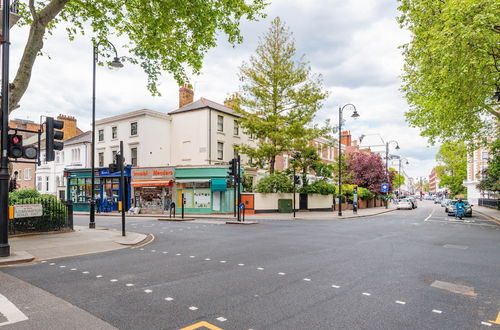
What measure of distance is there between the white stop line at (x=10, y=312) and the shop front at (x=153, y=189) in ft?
81.9

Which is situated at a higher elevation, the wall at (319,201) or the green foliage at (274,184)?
the green foliage at (274,184)

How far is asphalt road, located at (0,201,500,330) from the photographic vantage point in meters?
4.23

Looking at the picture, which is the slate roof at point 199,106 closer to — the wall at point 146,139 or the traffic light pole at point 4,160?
the wall at point 146,139

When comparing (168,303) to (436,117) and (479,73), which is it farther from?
(436,117)

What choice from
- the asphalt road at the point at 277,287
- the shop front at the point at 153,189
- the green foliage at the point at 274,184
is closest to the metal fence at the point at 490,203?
the green foliage at the point at 274,184

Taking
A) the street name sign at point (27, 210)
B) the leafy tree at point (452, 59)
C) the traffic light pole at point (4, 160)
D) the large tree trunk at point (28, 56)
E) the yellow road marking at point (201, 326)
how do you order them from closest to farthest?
the yellow road marking at point (201, 326), the traffic light pole at point (4, 160), the large tree trunk at point (28, 56), the street name sign at point (27, 210), the leafy tree at point (452, 59)

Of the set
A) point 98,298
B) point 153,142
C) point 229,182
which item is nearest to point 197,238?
point 98,298

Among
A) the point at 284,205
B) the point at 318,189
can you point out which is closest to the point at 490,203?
the point at 318,189

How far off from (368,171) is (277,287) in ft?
142

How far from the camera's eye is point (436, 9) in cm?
1617

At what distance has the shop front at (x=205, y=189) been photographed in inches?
1110

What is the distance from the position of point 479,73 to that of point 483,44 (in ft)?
5.62

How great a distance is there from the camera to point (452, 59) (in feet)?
46.3

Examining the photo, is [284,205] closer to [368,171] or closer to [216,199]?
[216,199]
